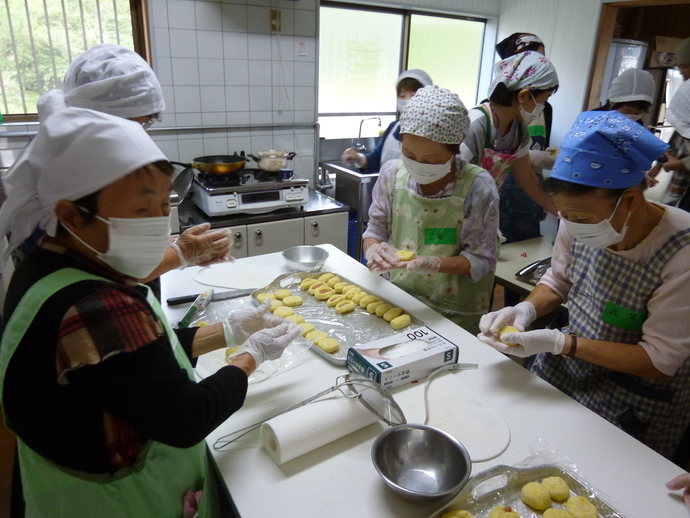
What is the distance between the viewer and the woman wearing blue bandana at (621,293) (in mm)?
1256

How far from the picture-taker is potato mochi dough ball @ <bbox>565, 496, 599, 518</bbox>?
97cm

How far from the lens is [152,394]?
2.72 ft

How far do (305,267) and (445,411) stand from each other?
973mm

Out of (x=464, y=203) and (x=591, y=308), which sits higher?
(x=464, y=203)

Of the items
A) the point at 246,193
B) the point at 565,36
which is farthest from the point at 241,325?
the point at 565,36

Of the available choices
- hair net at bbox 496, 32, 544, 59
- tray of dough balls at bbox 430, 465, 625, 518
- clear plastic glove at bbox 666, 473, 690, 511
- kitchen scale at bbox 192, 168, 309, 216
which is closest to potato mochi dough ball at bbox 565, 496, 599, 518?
tray of dough balls at bbox 430, 465, 625, 518

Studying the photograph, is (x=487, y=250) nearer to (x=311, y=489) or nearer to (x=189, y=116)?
(x=311, y=489)

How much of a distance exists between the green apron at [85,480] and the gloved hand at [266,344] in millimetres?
273

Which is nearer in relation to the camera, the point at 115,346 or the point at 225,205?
the point at 115,346

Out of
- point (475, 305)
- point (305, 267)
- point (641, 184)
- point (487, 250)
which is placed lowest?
point (475, 305)

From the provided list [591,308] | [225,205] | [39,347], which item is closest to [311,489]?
[39,347]

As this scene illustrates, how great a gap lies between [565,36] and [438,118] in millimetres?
3439

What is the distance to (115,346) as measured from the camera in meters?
0.79

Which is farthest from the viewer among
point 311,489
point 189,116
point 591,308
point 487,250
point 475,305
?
point 189,116
